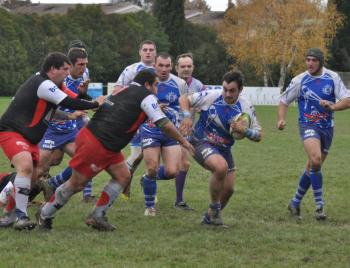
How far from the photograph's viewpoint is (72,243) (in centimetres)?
698

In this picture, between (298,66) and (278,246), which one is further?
(298,66)

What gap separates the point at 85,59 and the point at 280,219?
3.35 metres

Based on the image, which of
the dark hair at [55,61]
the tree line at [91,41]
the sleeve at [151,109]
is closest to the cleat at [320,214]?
the sleeve at [151,109]

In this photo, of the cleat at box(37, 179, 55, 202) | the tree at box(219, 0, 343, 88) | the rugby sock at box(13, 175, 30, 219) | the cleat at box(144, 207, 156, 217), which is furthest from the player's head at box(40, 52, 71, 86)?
the tree at box(219, 0, 343, 88)

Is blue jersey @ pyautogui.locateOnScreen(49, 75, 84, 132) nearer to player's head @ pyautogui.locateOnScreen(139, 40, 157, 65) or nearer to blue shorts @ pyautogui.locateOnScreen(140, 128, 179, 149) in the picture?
player's head @ pyautogui.locateOnScreen(139, 40, 157, 65)

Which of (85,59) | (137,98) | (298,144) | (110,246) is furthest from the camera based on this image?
(298,144)

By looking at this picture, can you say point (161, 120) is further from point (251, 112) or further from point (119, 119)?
point (251, 112)

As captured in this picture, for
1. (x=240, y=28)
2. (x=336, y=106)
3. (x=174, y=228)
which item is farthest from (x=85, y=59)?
(x=240, y=28)

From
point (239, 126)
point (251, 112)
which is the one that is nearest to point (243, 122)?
point (239, 126)

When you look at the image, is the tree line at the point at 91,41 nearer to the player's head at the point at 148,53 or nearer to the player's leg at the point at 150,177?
the player's head at the point at 148,53

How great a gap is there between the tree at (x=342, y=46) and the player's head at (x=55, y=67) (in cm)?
5947

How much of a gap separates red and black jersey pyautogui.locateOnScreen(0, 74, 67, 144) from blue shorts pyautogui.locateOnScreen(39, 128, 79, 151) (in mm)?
1995

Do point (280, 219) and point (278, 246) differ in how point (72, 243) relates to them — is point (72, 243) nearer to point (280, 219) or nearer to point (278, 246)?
point (278, 246)

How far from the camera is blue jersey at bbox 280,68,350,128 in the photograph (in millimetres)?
9117
